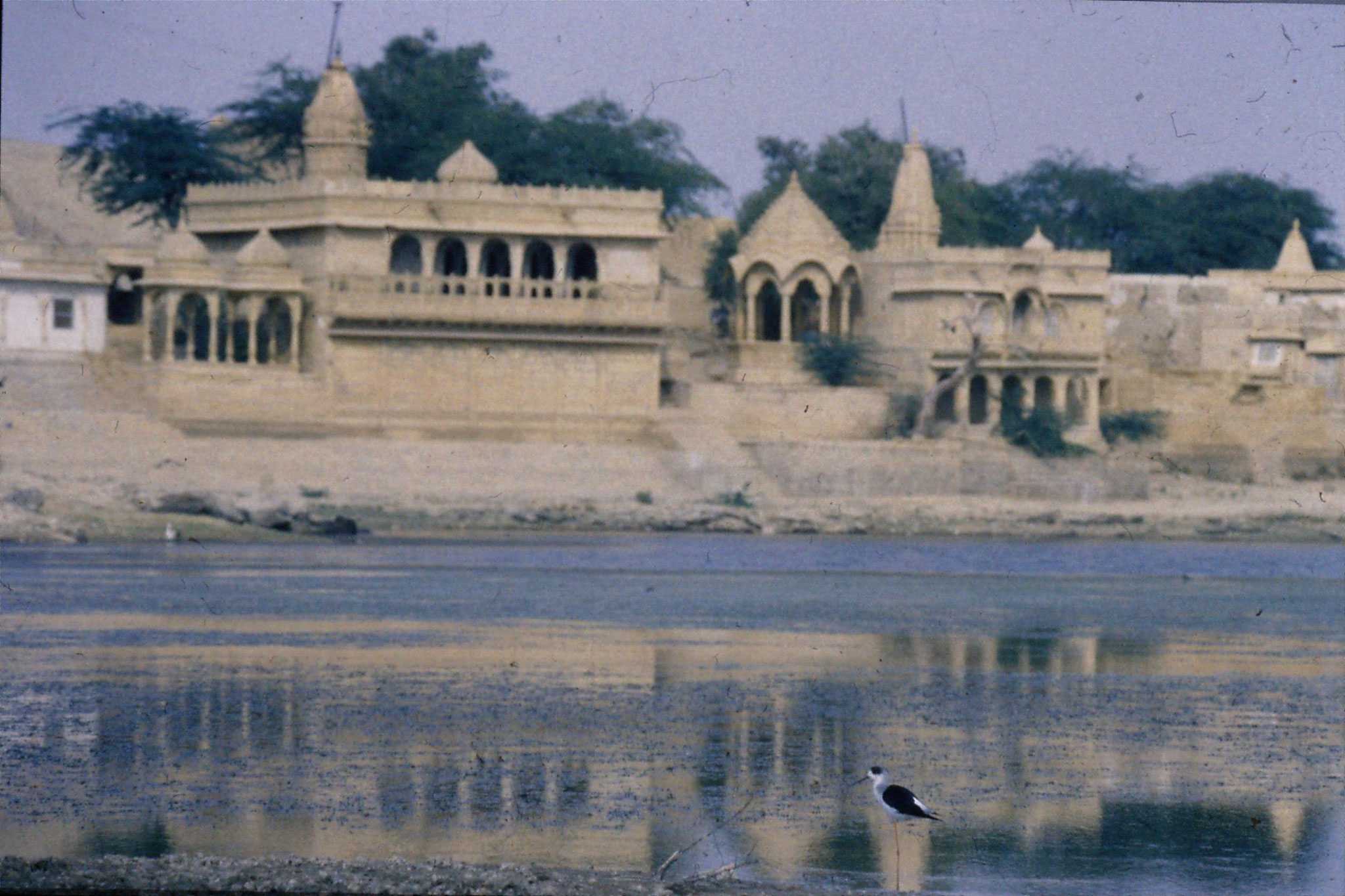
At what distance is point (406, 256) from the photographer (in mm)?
48344

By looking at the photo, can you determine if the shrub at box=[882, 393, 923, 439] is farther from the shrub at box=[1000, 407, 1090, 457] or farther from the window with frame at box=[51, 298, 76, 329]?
the window with frame at box=[51, 298, 76, 329]

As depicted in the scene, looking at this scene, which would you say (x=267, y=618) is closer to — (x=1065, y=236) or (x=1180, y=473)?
(x=1180, y=473)

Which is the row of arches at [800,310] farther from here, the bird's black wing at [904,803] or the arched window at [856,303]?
the bird's black wing at [904,803]

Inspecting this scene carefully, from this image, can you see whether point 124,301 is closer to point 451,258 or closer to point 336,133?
point 336,133

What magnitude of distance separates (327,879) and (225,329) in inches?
1399

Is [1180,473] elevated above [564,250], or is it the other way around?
[564,250]

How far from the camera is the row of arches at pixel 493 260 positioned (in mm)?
48125

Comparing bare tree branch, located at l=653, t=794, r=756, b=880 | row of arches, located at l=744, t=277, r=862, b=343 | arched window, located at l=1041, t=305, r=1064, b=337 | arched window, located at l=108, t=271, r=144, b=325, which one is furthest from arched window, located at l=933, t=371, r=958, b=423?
bare tree branch, located at l=653, t=794, r=756, b=880

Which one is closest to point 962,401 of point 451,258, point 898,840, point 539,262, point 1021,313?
point 1021,313

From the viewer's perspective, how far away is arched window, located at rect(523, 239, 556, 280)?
48.9 metres

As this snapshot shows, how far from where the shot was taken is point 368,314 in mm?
45750

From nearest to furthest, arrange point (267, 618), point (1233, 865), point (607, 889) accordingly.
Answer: point (607, 889) < point (1233, 865) < point (267, 618)

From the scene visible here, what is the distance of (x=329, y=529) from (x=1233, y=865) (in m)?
24.8

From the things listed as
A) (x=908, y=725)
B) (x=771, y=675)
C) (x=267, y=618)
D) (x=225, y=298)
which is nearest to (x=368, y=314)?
(x=225, y=298)
